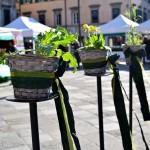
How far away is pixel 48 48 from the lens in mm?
2193

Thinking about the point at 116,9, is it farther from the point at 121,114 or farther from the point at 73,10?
the point at 121,114

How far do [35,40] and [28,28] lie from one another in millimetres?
19663

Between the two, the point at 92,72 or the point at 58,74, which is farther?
the point at 92,72

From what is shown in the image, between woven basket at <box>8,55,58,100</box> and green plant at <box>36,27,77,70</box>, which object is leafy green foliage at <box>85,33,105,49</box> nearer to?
green plant at <box>36,27,77,70</box>

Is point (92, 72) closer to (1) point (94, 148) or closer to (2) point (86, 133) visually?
(1) point (94, 148)

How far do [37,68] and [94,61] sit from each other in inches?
54.4

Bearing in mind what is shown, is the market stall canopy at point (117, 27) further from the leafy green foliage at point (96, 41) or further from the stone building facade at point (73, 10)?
the stone building facade at point (73, 10)

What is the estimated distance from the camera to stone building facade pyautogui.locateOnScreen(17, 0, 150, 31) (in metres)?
43.6

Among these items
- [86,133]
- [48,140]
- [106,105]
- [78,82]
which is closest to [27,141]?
[48,140]

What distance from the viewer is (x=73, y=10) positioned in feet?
150

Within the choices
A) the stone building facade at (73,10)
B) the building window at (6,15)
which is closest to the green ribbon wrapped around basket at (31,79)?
the stone building facade at (73,10)

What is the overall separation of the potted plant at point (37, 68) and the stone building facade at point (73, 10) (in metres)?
A: 39.8

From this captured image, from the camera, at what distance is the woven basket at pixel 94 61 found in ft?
11.2

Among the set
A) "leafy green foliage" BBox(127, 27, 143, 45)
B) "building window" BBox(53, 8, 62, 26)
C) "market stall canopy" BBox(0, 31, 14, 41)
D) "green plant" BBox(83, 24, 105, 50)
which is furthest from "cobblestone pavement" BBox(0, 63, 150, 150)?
"building window" BBox(53, 8, 62, 26)
